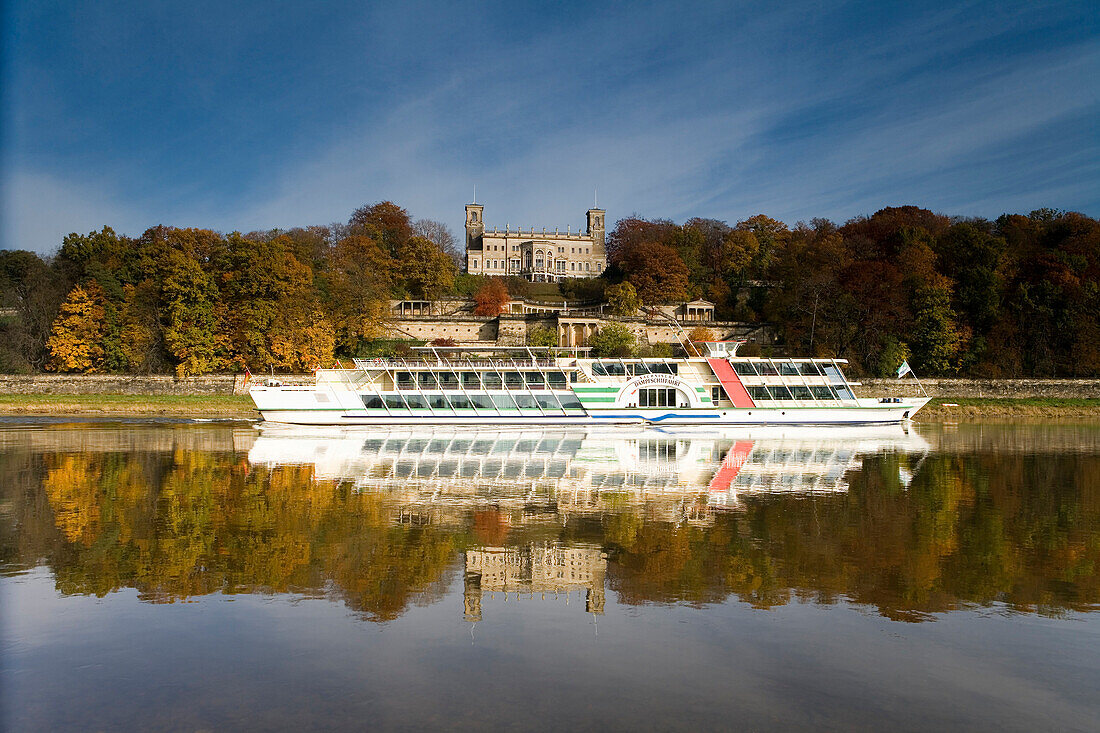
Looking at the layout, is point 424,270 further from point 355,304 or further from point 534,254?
point 534,254

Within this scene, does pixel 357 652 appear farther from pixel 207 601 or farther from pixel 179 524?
pixel 179 524

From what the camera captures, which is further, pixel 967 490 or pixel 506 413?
pixel 506 413

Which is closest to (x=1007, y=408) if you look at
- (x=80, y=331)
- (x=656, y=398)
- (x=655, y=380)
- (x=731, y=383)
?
(x=731, y=383)

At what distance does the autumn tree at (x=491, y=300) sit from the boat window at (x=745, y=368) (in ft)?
165

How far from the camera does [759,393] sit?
40.5 m

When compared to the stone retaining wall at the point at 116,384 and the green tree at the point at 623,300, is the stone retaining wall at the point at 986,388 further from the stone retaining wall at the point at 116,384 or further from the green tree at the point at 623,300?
the stone retaining wall at the point at 116,384

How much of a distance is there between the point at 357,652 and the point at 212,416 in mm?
41131

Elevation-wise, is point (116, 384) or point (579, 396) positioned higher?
point (116, 384)

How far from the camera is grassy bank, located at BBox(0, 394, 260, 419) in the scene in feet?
154

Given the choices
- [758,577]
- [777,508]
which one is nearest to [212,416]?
[777,508]

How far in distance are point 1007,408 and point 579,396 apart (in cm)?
3234

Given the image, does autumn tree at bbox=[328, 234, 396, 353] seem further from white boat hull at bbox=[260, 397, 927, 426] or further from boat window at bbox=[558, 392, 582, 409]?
boat window at bbox=[558, 392, 582, 409]

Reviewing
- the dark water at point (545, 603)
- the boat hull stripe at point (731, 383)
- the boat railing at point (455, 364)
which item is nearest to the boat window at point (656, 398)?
the boat hull stripe at point (731, 383)

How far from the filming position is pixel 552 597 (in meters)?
11.0
